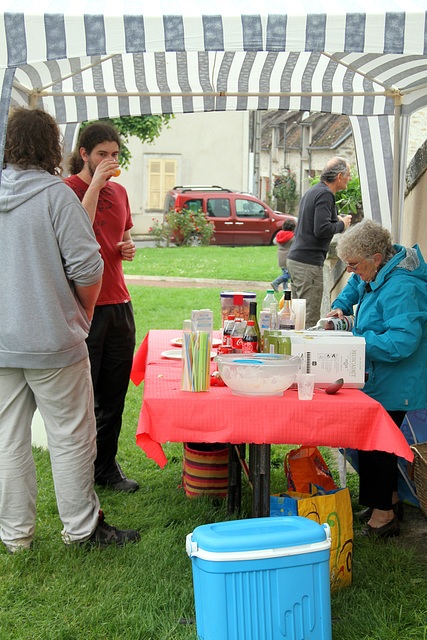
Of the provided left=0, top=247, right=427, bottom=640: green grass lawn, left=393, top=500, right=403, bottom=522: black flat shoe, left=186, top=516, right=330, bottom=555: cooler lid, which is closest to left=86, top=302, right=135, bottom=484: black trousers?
left=0, top=247, right=427, bottom=640: green grass lawn

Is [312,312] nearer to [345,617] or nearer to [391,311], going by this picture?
[391,311]

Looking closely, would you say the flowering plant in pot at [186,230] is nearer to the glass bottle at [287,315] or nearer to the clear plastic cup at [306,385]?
the glass bottle at [287,315]

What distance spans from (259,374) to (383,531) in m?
1.27

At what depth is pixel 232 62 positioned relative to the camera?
477 centimetres

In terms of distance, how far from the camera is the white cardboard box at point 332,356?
2.71 meters

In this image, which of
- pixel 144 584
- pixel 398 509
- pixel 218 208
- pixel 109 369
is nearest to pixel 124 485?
pixel 109 369

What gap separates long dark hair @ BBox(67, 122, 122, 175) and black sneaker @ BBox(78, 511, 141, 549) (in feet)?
5.97

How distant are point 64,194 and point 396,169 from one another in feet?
8.80

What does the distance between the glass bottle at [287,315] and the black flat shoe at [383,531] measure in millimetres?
1047

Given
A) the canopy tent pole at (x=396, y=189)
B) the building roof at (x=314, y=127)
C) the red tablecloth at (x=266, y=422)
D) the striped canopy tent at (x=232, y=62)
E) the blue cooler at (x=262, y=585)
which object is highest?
the building roof at (x=314, y=127)

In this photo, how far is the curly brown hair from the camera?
2742 millimetres

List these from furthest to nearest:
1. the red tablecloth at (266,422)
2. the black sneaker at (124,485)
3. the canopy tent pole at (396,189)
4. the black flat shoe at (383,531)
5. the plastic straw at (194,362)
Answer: the canopy tent pole at (396,189) < the black sneaker at (124,485) < the black flat shoe at (383,531) < the plastic straw at (194,362) < the red tablecloth at (266,422)

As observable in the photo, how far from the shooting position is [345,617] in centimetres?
254

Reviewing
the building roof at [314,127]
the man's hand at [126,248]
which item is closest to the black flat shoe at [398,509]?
the man's hand at [126,248]
